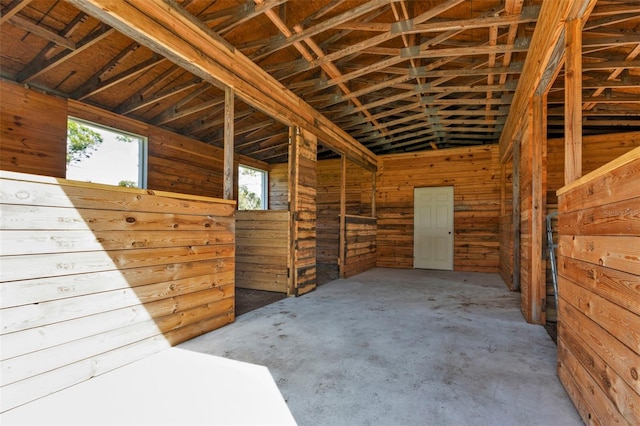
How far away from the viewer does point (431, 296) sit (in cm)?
443

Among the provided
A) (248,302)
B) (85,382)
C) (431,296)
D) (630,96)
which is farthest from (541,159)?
(85,382)

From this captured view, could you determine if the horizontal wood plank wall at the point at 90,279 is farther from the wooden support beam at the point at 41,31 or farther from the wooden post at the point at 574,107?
the wooden post at the point at 574,107

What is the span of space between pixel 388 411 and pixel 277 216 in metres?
3.27

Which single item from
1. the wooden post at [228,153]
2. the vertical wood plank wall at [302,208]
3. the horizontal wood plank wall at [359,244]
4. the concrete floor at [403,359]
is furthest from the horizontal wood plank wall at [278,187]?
the wooden post at [228,153]

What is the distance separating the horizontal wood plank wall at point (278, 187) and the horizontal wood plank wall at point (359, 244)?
97.3 inches

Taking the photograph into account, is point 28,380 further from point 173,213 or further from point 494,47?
point 494,47

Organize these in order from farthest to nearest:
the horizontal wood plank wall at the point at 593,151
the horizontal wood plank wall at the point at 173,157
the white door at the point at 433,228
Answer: the white door at the point at 433,228, the horizontal wood plank wall at the point at 593,151, the horizontal wood plank wall at the point at 173,157

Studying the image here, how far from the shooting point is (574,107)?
6.45 feet

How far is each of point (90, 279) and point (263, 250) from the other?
2777 millimetres

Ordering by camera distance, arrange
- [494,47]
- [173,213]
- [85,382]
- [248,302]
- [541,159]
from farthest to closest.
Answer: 1. [248,302]
2. [494,47]
3. [541,159]
4. [173,213]
5. [85,382]

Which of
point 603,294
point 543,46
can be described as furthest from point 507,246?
point 603,294

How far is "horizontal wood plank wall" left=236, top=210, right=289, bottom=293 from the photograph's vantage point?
4547 mm

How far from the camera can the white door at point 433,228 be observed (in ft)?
23.4

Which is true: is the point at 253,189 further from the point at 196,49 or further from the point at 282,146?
the point at 196,49
